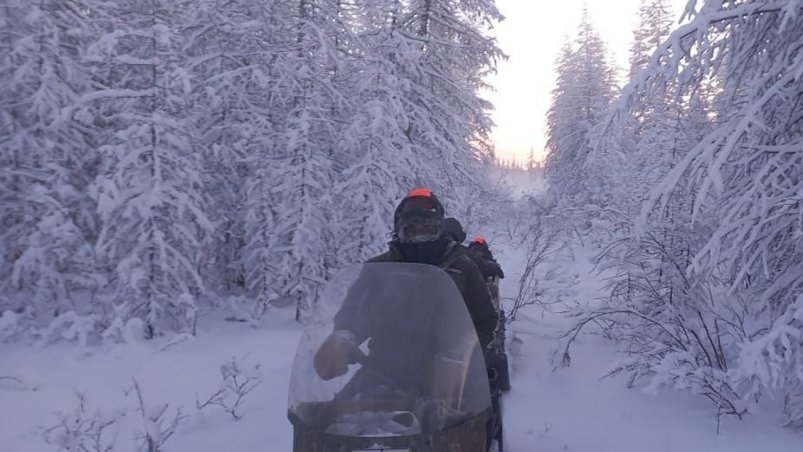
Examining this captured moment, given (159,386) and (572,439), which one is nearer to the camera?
(572,439)

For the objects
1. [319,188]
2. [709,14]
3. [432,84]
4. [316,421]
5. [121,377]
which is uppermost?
[432,84]

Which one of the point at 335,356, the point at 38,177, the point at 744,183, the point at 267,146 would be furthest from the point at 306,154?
the point at 335,356

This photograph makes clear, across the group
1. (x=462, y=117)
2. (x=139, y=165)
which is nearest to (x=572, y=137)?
(x=462, y=117)

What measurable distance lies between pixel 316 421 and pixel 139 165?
7.88 metres

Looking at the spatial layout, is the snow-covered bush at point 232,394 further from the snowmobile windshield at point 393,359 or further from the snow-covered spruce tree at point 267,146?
the snow-covered spruce tree at point 267,146

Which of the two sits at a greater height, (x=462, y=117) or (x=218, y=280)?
(x=462, y=117)

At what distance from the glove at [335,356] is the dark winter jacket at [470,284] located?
904 mm

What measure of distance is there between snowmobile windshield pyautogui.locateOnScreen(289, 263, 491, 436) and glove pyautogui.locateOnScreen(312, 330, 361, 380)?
16 mm

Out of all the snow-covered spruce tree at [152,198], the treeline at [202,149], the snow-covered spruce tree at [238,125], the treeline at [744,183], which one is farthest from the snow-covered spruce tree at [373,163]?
the treeline at [744,183]

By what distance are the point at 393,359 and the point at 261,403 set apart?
4.31m

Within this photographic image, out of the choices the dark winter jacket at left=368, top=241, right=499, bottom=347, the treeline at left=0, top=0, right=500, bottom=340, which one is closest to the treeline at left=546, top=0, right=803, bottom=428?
the dark winter jacket at left=368, top=241, right=499, bottom=347

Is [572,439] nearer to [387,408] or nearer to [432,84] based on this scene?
[387,408]

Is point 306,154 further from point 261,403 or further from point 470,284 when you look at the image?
point 470,284

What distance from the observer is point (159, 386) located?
7125mm
